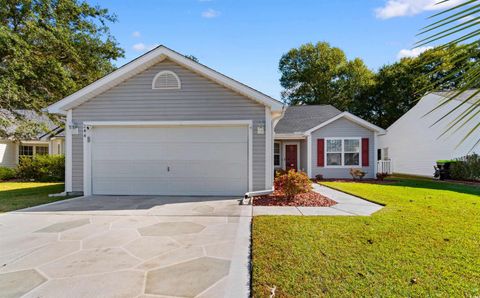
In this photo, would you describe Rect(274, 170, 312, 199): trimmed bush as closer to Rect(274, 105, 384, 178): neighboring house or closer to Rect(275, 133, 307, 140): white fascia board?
Rect(274, 105, 384, 178): neighboring house

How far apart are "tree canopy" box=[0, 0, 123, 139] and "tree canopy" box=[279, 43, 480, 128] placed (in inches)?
1045

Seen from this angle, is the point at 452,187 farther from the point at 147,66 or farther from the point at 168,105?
the point at 147,66

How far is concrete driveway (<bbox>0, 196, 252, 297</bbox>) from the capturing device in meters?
3.24

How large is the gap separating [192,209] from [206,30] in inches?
347

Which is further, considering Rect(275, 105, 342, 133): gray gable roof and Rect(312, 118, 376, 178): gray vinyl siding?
Rect(275, 105, 342, 133): gray gable roof

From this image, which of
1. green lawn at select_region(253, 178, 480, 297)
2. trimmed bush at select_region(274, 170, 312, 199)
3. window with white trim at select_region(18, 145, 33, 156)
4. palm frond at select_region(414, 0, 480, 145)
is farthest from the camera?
window with white trim at select_region(18, 145, 33, 156)

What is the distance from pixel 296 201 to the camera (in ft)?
26.5

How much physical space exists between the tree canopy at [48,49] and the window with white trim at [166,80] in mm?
7180

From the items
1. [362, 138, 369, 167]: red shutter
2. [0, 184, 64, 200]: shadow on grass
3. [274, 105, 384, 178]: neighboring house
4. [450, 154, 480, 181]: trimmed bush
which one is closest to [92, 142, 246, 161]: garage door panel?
[0, 184, 64, 200]: shadow on grass

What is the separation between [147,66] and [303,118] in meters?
11.4

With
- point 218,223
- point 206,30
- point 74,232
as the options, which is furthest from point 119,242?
point 206,30

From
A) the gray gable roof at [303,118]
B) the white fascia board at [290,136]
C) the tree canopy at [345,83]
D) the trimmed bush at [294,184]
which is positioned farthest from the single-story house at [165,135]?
the tree canopy at [345,83]

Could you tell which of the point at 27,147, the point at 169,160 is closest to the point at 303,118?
the point at 169,160

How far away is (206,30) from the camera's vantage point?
12.4 meters
